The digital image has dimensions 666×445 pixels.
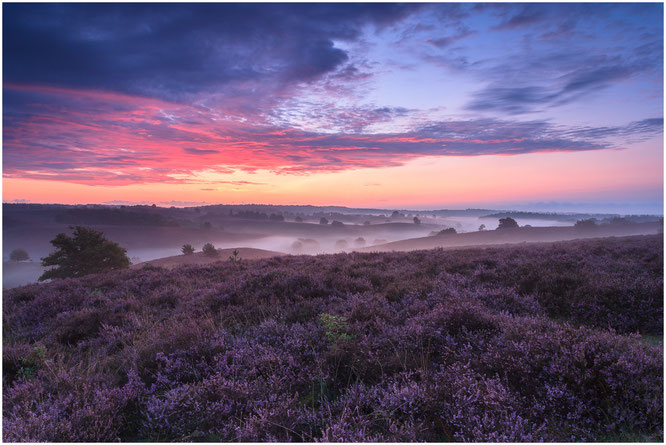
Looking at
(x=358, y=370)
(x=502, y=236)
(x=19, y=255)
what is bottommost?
(x=19, y=255)

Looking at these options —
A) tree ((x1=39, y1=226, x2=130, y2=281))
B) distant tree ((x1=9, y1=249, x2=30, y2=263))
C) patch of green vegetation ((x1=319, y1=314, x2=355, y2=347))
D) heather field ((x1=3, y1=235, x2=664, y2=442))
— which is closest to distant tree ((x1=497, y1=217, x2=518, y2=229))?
tree ((x1=39, y1=226, x2=130, y2=281))

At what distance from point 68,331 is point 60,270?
3571 cm

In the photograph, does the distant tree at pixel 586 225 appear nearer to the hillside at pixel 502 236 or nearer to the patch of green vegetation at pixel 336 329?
the hillside at pixel 502 236

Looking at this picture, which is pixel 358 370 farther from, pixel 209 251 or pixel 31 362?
pixel 209 251

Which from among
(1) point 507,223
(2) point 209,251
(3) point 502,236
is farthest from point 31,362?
(1) point 507,223

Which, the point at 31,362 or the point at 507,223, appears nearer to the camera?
the point at 31,362

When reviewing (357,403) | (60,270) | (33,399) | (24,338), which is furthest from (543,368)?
(60,270)

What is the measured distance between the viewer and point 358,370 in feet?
12.7

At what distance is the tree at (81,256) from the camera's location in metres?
32.6

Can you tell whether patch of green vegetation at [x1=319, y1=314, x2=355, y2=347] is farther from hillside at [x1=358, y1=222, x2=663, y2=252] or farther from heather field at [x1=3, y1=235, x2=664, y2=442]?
hillside at [x1=358, y1=222, x2=663, y2=252]

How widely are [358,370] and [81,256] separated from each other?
39.7 meters

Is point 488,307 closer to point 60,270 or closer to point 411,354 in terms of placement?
point 411,354

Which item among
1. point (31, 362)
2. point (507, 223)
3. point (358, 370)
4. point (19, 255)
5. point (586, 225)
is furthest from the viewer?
point (507, 223)

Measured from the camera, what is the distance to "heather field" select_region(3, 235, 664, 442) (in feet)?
9.52
